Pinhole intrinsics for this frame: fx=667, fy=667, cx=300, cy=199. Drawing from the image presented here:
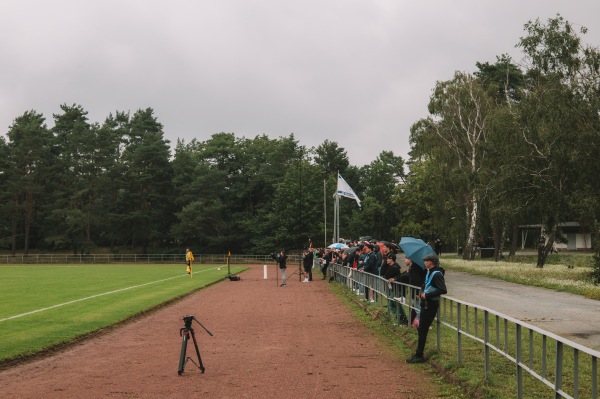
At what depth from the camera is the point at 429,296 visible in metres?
10.8

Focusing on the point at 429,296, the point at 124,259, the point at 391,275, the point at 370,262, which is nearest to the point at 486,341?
the point at 429,296

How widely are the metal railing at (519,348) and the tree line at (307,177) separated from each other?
74.8ft

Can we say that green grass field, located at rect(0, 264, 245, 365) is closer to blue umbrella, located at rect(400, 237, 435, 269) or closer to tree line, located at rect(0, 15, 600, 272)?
blue umbrella, located at rect(400, 237, 435, 269)

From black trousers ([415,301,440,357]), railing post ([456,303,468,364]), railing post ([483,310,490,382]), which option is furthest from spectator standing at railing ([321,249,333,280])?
railing post ([483,310,490,382])

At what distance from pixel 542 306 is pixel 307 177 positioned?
6982 cm

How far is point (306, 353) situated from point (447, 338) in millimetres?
2660

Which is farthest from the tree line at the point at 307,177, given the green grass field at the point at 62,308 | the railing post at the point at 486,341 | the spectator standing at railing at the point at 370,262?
the railing post at the point at 486,341

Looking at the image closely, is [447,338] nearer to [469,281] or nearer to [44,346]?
[44,346]

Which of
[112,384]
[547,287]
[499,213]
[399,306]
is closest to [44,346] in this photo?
[112,384]

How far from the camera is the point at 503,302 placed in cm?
2158

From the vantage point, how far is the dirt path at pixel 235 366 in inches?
371

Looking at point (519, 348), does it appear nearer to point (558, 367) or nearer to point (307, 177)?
point (558, 367)

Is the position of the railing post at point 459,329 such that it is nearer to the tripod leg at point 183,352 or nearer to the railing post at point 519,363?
the railing post at point 519,363

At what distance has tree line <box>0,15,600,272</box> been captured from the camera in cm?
3566
